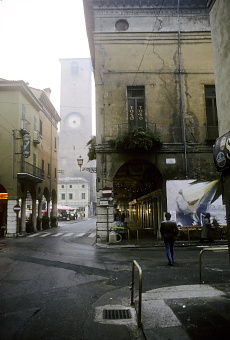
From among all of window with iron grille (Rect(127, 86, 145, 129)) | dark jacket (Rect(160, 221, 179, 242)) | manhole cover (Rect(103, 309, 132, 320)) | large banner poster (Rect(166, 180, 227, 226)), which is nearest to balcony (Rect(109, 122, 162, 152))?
window with iron grille (Rect(127, 86, 145, 129))

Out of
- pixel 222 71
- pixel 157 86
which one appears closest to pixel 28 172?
pixel 157 86

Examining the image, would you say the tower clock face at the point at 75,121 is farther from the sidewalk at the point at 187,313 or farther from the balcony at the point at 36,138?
the sidewalk at the point at 187,313

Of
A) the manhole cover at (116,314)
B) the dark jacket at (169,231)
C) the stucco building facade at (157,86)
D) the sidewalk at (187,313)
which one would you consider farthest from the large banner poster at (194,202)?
the manhole cover at (116,314)

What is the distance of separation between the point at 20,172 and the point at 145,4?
50.4ft

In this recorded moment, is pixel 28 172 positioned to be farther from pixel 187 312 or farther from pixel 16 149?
pixel 187 312

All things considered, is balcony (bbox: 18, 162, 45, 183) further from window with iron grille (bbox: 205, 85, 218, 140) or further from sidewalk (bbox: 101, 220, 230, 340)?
sidewalk (bbox: 101, 220, 230, 340)

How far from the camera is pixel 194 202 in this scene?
17781 millimetres

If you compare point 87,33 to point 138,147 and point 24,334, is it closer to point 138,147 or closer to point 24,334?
point 138,147

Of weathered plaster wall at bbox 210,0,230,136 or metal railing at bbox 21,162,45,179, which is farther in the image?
metal railing at bbox 21,162,45,179

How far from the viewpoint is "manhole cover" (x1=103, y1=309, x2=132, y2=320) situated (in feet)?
17.4

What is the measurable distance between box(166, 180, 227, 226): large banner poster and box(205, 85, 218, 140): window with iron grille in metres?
3.17

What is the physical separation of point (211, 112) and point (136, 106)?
4848 mm

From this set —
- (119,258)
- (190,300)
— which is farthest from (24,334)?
(119,258)

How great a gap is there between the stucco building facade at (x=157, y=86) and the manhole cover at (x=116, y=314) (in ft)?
40.8
